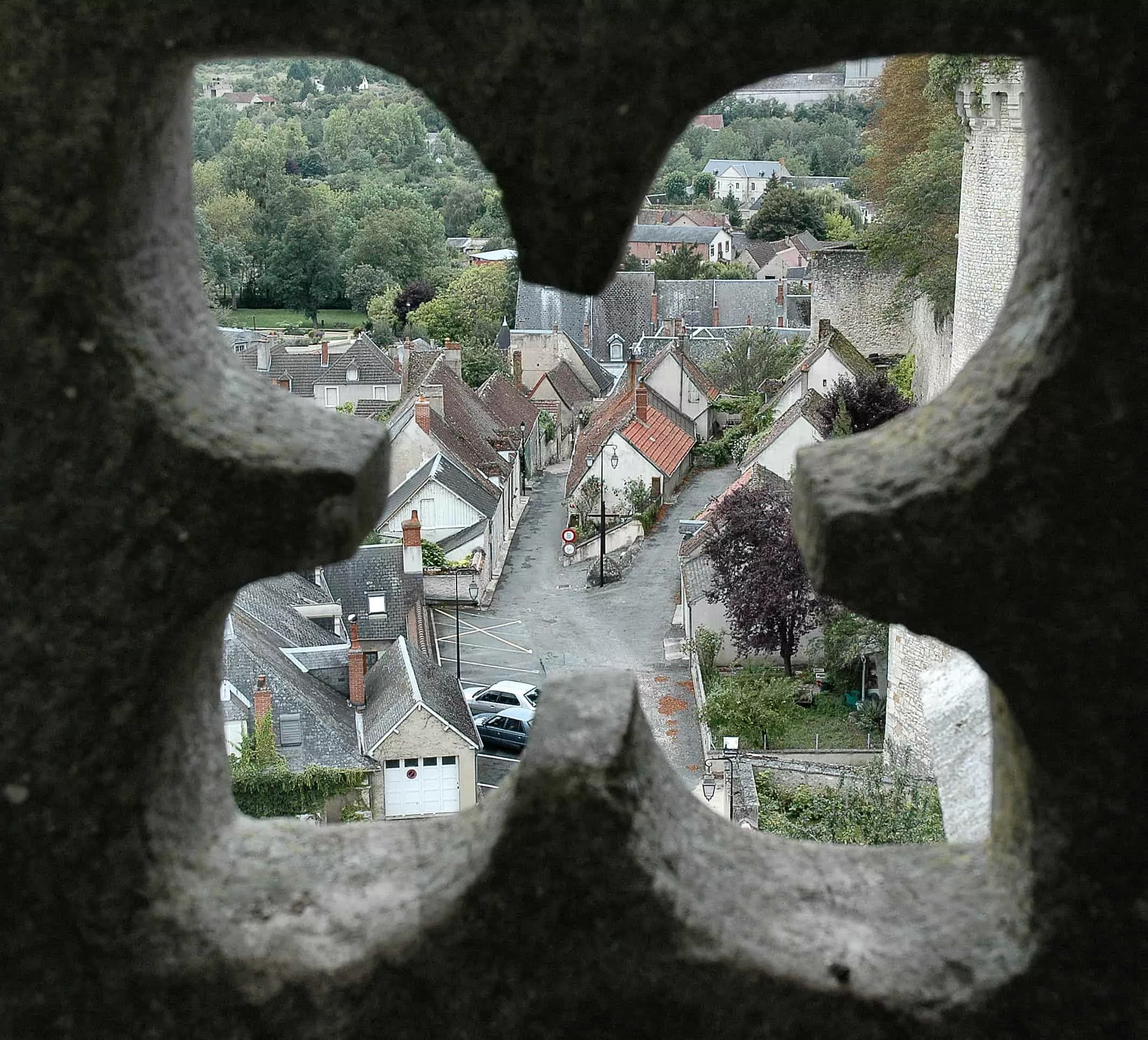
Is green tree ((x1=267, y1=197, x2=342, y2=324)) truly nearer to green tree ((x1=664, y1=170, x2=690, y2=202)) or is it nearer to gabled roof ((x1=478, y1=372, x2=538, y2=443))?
gabled roof ((x1=478, y1=372, x2=538, y2=443))

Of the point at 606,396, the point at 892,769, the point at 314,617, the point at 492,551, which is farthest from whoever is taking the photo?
the point at 606,396

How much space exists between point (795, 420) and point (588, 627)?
7184 mm

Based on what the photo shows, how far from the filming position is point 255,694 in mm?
22312

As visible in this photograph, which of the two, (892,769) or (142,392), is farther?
(892,769)

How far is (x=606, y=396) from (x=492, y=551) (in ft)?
53.9

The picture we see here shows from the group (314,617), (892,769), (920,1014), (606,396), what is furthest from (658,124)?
(606,396)

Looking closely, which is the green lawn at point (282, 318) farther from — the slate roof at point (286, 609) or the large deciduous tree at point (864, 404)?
the large deciduous tree at point (864, 404)

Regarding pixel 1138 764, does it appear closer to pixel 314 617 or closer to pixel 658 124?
pixel 658 124

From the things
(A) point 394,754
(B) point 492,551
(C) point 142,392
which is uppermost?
(C) point 142,392

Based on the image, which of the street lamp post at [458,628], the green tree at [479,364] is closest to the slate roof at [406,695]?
the street lamp post at [458,628]

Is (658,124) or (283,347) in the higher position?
(658,124)

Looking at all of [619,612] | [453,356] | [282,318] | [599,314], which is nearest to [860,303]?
[619,612]

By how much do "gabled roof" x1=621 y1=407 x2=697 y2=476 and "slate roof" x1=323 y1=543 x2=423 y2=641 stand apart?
13290 mm

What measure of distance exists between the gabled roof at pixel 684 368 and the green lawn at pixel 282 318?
111 ft
